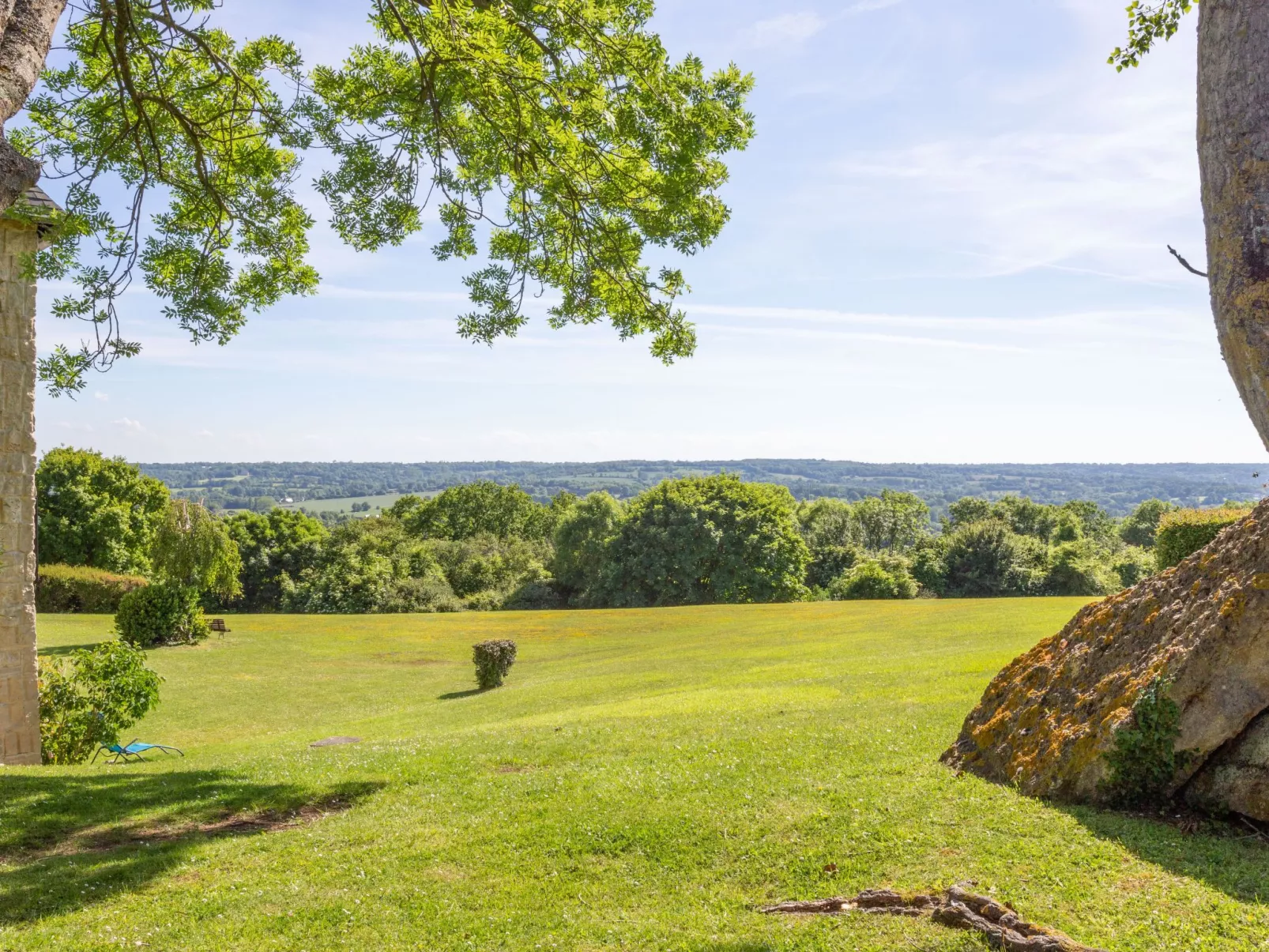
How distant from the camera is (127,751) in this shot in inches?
562

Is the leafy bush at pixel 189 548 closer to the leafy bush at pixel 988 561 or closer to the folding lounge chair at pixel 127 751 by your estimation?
the folding lounge chair at pixel 127 751

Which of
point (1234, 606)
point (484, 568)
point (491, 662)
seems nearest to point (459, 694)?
point (491, 662)

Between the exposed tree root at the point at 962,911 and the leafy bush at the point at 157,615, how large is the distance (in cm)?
3003

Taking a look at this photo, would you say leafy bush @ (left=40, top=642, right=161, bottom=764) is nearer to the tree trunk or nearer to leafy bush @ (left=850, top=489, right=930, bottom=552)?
the tree trunk

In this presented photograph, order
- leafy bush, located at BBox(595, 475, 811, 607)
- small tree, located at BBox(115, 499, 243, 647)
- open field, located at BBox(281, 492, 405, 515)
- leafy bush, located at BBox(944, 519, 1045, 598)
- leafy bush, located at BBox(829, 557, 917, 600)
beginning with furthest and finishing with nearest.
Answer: open field, located at BBox(281, 492, 405, 515) → leafy bush, located at BBox(595, 475, 811, 607) → leafy bush, located at BBox(944, 519, 1045, 598) → leafy bush, located at BBox(829, 557, 917, 600) → small tree, located at BBox(115, 499, 243, 647)

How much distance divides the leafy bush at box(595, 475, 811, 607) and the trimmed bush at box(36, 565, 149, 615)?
32.2 m

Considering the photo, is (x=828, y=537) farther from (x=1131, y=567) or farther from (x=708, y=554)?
(x=1131, y=567)

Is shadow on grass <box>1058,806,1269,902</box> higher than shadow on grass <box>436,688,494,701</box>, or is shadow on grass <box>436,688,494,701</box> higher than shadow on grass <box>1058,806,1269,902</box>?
shadow on grass <box>1058,806,1269,902</box>

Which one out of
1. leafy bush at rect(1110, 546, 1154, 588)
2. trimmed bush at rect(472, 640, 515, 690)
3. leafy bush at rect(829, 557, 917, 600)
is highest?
trimmed bush at rect(472, 640, 515, 690)

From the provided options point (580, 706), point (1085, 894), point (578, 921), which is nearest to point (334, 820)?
point (578, 921)

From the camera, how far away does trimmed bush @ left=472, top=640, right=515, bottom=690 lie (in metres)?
24.0

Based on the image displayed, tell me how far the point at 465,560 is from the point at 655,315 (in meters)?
53.4

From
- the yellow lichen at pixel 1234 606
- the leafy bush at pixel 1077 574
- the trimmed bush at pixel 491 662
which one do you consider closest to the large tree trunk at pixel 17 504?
the trimmed bush at pixel 491 662

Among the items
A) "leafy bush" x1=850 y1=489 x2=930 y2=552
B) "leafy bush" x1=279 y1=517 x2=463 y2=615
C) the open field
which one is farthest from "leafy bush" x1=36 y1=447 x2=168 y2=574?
the open field
